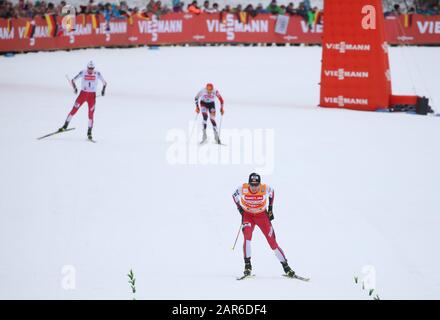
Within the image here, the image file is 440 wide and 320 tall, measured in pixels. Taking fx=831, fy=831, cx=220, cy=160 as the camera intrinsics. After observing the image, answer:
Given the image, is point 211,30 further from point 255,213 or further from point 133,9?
point 255,213

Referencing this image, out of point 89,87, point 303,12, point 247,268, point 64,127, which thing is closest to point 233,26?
point 303,12

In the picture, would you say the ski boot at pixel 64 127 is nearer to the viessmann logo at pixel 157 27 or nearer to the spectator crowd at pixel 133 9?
the spectator crowd at pixel 133 9

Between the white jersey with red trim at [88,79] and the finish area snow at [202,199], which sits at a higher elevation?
the white jersey with red trim at [88,79]

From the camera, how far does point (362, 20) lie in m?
25.8

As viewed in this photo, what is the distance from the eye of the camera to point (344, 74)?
1042 inches

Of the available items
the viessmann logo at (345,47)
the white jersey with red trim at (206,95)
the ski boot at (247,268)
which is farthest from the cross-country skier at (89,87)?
the ski boot at (247,268)

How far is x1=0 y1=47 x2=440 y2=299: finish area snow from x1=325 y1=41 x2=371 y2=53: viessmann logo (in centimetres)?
198

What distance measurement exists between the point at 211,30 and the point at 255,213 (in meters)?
32.0

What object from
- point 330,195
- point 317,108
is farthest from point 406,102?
point 330,195

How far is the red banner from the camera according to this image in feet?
133

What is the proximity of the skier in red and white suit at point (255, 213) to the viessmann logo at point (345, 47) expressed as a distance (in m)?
15.1

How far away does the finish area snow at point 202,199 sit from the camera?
11656 millimetres

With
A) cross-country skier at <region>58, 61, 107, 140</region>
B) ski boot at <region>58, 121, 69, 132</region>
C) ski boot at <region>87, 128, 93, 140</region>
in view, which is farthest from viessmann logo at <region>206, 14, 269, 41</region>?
ski boot at <region>87, 128, 93, 140</region>
